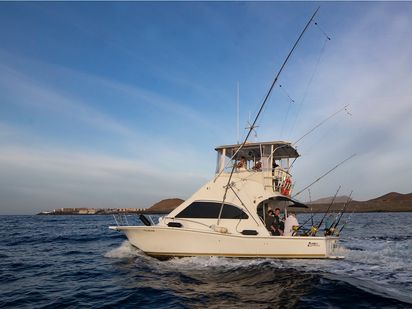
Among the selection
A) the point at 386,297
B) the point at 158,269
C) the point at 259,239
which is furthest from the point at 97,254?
the point at 386,297

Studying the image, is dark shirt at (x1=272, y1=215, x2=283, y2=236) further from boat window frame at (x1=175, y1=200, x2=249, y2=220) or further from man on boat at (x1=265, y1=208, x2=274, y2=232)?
boat window frame at (x1=175, y1=200, x2=249, y2=220)

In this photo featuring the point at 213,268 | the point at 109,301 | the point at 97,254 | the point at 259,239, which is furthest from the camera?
the point at 97,254

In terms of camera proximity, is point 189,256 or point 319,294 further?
point 189,256

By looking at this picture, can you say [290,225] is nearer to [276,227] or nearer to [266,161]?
[276,227]

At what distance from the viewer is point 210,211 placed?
1367 centimetres

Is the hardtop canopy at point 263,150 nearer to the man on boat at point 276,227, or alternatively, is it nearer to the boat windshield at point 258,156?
the boat windshield at point 258,156

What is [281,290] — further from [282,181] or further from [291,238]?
[282,181]

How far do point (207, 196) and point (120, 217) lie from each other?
3751mm

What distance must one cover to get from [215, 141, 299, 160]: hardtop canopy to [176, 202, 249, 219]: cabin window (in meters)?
2.28

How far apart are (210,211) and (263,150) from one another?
10.6 feet

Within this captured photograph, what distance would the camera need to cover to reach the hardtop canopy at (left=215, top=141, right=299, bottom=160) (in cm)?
1428

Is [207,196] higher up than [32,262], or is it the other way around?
[207,196]

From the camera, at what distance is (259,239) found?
1241 centimetres

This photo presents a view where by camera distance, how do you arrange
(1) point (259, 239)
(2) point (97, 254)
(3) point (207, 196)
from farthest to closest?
1. (2) point (97, 254)
2. (3) point (207, 196)
3. (1) point (259, 239)
